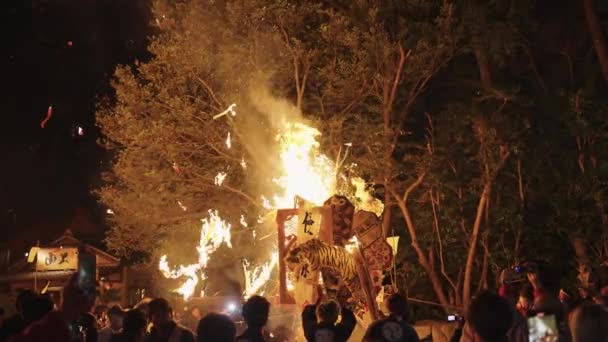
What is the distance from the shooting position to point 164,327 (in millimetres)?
6035

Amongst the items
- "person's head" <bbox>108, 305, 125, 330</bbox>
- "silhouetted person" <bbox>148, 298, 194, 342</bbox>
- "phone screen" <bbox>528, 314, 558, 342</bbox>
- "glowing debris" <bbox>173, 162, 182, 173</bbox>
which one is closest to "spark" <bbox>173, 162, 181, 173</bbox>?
"glowing debris" <bbox>173, 162, 182, 173</bbox>

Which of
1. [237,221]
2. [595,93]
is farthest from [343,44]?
[595,93]

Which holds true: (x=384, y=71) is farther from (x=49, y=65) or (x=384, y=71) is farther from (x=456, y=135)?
(x=49, y=65)

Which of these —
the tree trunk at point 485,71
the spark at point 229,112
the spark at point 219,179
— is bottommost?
the spark at point 219,179

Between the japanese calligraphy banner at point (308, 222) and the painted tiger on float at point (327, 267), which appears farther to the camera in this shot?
the japanese calligraphy banner at point (308, 222)

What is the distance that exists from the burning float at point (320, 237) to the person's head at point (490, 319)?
20.8 feet

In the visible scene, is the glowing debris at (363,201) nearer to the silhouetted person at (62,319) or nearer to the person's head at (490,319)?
the silhouetted person at (62,319)

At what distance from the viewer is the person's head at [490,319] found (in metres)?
3.67

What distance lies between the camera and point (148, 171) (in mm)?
16672

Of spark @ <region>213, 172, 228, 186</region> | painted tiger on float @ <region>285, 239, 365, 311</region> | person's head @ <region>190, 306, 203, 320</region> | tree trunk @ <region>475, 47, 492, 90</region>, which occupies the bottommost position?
person's head @ <region>190, 306, 203, 320</region>

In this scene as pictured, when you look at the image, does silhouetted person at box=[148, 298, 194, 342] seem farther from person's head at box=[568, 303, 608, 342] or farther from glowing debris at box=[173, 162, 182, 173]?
glowing debris at box=[173, 162, 182, 173]

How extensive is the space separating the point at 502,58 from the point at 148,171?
361 inches

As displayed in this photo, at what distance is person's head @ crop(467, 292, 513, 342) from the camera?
367 cm

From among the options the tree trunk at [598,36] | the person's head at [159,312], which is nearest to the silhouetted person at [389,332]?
the person's head at [159,312]
